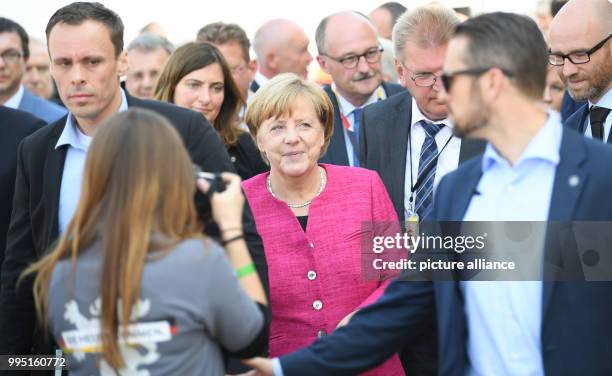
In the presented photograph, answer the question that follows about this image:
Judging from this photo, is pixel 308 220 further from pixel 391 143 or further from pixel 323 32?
pixel 323 32

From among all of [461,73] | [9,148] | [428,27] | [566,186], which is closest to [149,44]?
[9,148]

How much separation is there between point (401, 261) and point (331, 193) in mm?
460

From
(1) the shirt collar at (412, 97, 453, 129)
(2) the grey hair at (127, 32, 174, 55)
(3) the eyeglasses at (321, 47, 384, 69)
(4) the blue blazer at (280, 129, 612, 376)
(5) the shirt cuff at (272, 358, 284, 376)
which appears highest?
(2) the grey hair at (127, 32, 174, 55)

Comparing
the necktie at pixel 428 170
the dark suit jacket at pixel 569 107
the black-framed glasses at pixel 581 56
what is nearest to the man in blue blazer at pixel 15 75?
the necktie at pixel 428 170

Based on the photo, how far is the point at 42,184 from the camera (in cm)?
412

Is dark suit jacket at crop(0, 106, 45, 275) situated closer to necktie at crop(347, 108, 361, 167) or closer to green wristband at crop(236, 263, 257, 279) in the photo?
necktie at crop(347, 108, 361, 167)

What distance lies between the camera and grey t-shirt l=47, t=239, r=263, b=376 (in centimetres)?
293

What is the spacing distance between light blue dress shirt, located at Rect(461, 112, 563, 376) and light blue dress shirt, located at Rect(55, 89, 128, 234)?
1.75 meters

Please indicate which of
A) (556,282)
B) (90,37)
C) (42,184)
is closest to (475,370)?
(556,282)

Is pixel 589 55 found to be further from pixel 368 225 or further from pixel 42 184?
pixel 42 184

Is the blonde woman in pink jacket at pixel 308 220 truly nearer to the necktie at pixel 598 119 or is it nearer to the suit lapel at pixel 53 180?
the suit lapel at pixel 53 180

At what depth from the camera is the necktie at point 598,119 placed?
5379 mm

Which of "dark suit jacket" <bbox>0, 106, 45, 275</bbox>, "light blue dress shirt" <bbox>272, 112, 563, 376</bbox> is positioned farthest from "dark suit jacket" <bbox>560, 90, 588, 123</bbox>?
"dark suit jacket" <bbox>0, 106, 45, 275</bbox>

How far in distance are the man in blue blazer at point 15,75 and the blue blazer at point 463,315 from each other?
4626mm
